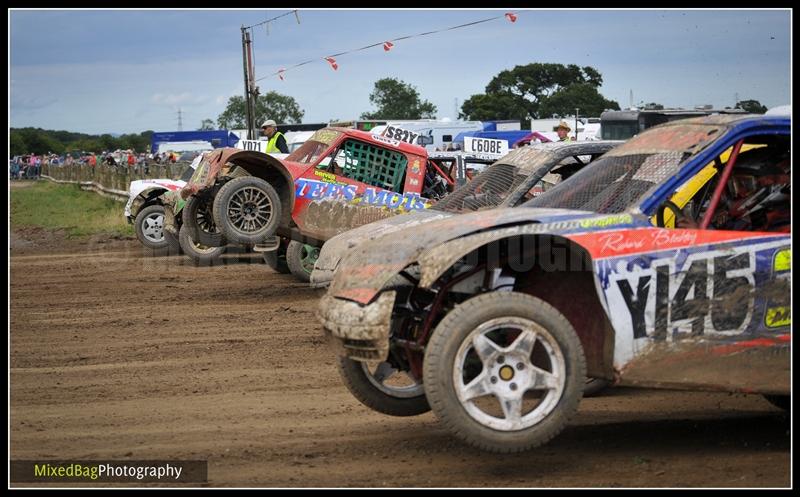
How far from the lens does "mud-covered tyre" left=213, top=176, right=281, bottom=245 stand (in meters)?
12.3

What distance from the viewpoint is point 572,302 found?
5.72m

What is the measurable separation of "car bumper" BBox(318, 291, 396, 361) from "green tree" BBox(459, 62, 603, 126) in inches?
2435

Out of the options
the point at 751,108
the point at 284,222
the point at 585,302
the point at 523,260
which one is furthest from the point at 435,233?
the point at 751,108

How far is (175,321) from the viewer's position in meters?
11.1

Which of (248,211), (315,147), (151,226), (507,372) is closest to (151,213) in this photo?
(151,226)

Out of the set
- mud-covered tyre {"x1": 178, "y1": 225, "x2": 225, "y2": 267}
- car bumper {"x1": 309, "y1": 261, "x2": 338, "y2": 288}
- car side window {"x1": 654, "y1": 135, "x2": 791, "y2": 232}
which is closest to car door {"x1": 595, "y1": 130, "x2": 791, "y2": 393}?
car side window {"x1": 654, "y1": 135, "x2": 791, "y2": 232}

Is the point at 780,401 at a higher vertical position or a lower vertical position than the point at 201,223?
lower

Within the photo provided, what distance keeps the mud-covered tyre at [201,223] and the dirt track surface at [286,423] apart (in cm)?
253

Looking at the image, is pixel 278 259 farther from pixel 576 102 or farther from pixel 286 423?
pixel 576 102

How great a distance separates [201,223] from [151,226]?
493 centimetres

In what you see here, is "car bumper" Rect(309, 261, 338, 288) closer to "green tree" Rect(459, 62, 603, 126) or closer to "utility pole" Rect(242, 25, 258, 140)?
"utility pole" Rect(242, 25, 258, 140)

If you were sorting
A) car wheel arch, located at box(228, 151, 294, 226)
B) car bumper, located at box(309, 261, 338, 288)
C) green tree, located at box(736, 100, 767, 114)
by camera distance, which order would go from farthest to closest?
green tree, located at box(736, 100, 767, 114)
car wheel arch, located at box(228, 151, 294, 226)
car bumper, located at box(309, 261, 338, 288)
